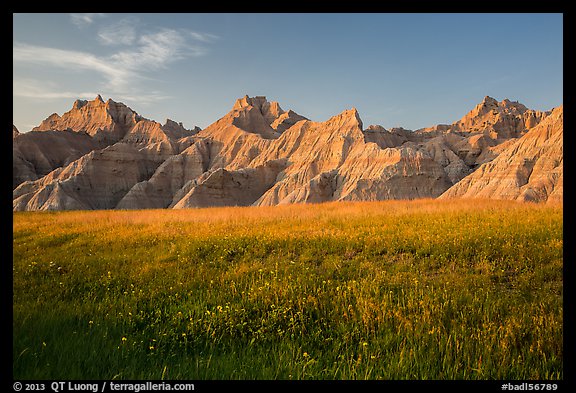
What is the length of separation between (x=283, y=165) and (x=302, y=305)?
9791 cm

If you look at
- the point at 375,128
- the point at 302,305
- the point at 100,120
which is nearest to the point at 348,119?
the point at 375,128

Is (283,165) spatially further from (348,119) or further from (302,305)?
(302,305)

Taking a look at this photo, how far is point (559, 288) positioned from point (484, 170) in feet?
255

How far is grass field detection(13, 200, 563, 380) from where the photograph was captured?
3.60 metres

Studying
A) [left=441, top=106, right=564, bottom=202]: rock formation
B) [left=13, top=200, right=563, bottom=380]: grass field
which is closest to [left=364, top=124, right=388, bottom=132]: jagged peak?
[left=441, top=106, right=564, bottom=202]: rock formation

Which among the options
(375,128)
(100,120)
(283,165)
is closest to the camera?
(283,165)

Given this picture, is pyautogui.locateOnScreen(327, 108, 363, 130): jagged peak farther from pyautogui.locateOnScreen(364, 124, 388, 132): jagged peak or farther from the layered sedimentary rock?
the layered sedimentary rock

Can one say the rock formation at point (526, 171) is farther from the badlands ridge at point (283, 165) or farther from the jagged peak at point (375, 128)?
the jagged peak at point (375, 128)

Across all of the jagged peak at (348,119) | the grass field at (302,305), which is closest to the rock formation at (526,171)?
the jagged peak at (348,119)

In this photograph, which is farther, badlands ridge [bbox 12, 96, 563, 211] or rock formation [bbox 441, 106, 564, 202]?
badlands ridge [bbox 12, 96, 563, 211]

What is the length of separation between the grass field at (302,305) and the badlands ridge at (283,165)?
54355 mm

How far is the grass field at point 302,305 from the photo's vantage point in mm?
3596

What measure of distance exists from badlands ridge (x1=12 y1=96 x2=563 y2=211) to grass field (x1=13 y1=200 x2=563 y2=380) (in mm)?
54355

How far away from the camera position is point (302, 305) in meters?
5.29
